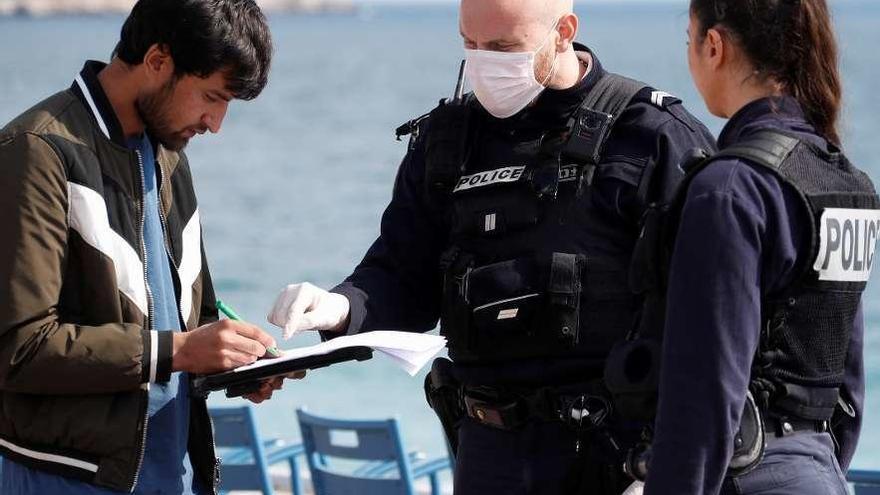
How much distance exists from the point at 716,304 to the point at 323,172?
79.8ft

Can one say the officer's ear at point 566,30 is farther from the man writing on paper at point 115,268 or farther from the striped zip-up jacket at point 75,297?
the striped zip-up jacket at point 75,297

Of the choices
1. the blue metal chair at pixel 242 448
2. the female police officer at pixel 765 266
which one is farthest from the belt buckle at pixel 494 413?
the blue metal chair at pixel 242 448

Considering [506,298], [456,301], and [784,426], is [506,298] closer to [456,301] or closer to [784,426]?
[456,301]

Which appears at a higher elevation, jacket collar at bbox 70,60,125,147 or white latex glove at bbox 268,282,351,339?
jacket collar at bbox 70,60,125,147

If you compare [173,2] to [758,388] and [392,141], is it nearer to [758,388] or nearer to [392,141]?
[758,388]

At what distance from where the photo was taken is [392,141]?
29219mm

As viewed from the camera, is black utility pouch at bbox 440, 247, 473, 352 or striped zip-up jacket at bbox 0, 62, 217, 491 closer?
striped zip-up jacket at bbox 0, 62, 217, 491

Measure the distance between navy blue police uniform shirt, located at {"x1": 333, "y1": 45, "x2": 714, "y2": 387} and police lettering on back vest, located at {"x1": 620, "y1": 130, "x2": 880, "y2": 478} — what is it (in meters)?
0.47

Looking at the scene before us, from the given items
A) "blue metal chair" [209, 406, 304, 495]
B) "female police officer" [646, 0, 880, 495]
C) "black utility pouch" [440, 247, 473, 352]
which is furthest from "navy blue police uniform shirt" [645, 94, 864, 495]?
"blue metal chair" [209, 406, 304, 495]

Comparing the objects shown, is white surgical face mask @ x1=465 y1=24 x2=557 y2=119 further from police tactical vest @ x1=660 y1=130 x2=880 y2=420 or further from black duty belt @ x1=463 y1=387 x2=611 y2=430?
police tactical vest @ x1=660 y1=130 x2=880 y2=420

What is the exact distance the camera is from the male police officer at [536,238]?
3.23m

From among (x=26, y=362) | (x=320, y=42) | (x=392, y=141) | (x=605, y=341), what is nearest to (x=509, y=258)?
(x=605, y=341)

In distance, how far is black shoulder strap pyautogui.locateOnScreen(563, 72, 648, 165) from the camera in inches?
128

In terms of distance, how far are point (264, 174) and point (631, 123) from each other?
2303 cm
